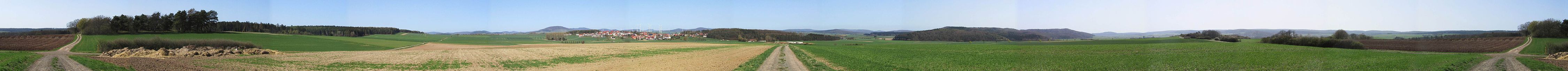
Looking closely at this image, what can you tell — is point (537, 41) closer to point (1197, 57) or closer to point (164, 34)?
point (164, 34)

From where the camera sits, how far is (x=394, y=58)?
1773cm

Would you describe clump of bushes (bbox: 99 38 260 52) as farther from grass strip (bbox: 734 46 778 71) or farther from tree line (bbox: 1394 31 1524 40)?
tree line (bbox: 1394 31 1524 40)

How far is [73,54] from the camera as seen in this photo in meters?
17.2

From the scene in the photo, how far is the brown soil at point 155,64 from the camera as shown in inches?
520

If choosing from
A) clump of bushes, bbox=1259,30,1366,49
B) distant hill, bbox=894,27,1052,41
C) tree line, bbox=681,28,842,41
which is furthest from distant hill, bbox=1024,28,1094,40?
tree line, bbox=681,28,842,41

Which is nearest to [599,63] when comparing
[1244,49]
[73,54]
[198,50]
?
[198,50]

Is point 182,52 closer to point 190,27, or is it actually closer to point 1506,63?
point 190,27

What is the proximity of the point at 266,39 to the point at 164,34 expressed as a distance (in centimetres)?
324

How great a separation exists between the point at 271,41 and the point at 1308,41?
129 feet

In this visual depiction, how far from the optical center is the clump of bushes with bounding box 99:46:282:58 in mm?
16859

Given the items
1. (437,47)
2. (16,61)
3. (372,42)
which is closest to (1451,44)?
(16,61)

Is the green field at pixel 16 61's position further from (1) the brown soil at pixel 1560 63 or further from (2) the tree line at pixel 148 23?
(1) the brown soil at pixel 1560 63

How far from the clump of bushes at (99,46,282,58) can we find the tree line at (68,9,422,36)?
745 centimetres

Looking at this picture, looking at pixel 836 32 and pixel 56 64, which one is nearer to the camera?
pixel 56 64
